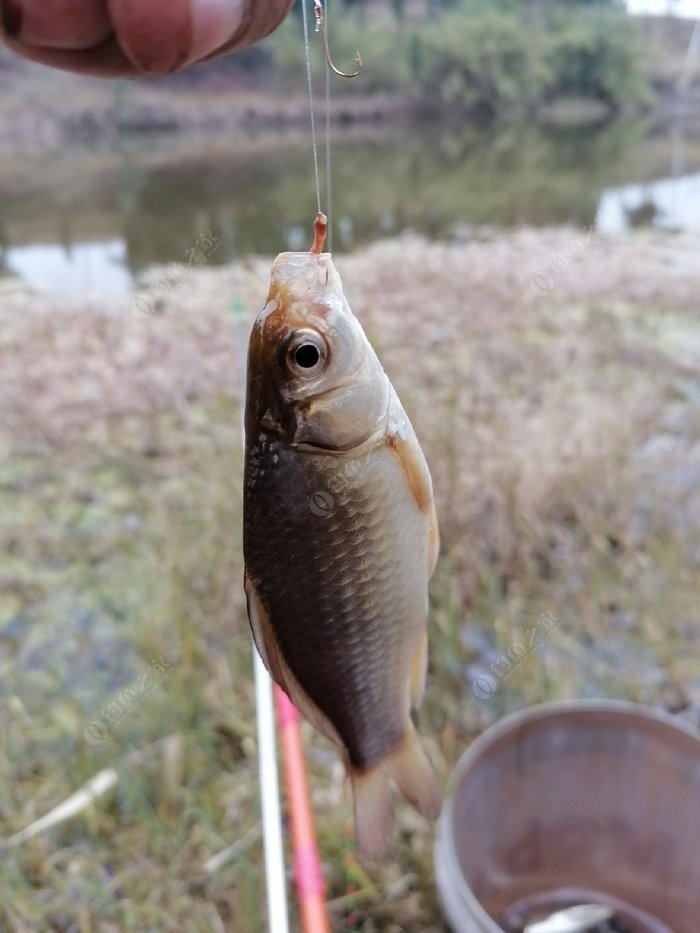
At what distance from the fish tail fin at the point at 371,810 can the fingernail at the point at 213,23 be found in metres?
0.90

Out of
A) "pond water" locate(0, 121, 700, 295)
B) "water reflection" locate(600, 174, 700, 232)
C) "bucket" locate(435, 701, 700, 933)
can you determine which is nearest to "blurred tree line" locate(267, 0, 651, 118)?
"pond water" locate(0, 121, 700, 295)

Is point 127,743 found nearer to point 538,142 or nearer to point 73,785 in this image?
point 73,785

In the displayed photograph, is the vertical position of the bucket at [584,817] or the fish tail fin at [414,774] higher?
the fish tail fin at [414,774]

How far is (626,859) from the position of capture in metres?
2.04

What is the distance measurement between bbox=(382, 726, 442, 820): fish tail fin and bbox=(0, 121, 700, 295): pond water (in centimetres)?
646

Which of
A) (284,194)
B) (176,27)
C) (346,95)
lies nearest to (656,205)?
(284,194)

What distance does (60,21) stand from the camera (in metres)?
0.74

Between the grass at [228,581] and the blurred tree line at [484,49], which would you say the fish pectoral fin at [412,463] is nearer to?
the grass at [228,581]

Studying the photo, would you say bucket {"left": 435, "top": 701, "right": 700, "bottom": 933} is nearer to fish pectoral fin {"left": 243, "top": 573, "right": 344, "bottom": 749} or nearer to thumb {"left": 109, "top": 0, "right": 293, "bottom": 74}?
fish pectoral fin {"left": 243, "top": 573, "right": 344, "bottom": 749}

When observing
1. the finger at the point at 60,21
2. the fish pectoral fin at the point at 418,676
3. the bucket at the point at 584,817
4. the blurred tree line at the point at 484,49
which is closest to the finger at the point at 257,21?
the finger at the point at 60,21

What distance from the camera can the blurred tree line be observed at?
77.2 ft

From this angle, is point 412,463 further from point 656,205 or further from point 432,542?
point 656,205

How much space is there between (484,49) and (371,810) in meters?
26.3

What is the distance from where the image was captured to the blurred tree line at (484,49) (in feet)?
77.2
